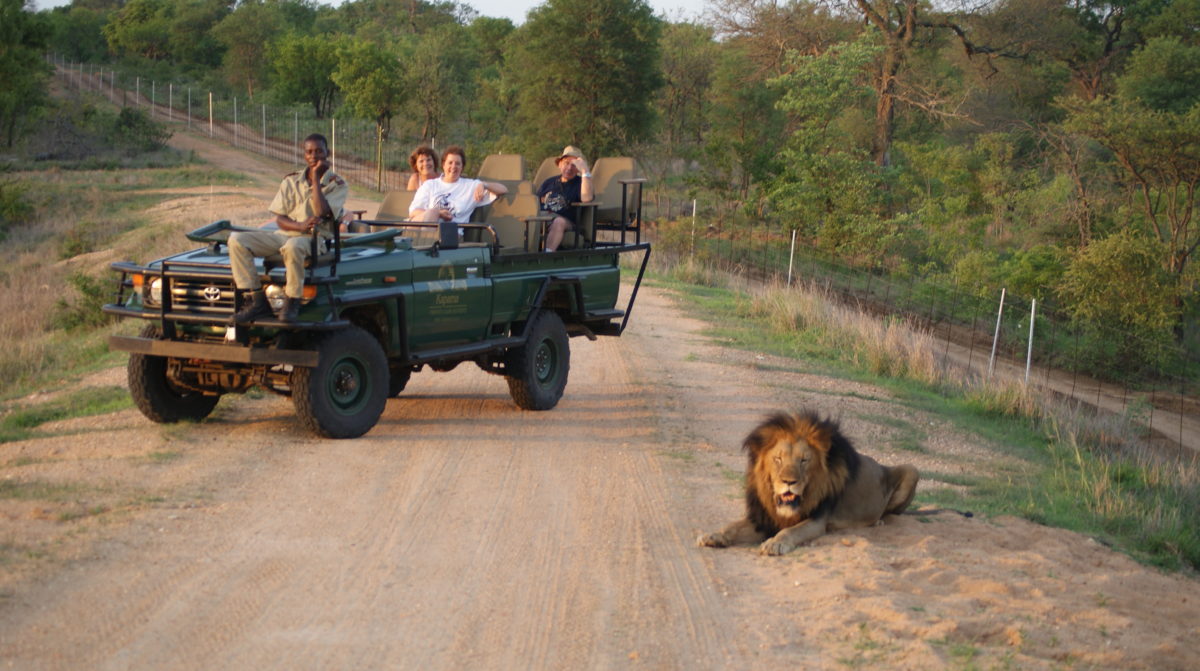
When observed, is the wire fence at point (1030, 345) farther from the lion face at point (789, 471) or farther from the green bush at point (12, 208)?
the green bush at point (12, 208)

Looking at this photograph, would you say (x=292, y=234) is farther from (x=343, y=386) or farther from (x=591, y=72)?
(x=591, y=72)

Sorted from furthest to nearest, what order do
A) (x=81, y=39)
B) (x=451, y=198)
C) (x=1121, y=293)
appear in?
(x=81, y=39), (x=1121, y=293), (x=451, y=198)

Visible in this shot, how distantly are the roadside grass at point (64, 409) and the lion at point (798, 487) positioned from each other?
596 centimetres

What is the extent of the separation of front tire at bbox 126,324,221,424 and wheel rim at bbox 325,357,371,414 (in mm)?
1333

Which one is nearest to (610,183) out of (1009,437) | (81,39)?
(1009,437)

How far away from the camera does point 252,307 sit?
8344 millimetres

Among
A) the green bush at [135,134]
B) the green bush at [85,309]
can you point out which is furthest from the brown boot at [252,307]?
the green bush at [135,134]

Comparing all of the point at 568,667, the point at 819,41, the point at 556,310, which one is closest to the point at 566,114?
the point at 819,41

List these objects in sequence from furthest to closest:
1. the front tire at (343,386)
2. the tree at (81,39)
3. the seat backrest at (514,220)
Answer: the tree at (81,39) < the seat backrest at (514,220) < the front tire at (343,386)

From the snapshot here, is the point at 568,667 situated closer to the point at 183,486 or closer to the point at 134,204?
the point at 183,486

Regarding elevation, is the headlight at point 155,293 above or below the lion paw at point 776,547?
above

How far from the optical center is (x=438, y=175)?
1120 cm

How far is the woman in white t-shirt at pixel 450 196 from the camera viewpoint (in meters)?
10.6

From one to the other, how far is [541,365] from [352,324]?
2380mm
